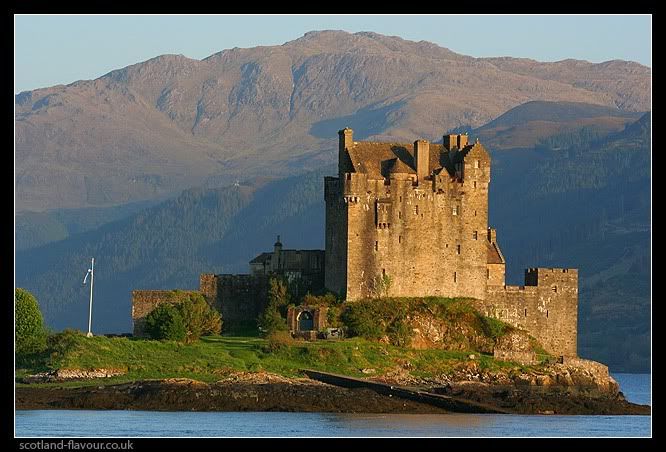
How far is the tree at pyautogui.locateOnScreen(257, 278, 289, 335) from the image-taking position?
4104 inches

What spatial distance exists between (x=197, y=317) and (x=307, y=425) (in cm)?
2273

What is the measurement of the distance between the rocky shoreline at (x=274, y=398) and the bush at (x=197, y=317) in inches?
294

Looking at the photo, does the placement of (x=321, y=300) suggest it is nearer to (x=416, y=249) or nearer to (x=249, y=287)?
(x=416, y=249)

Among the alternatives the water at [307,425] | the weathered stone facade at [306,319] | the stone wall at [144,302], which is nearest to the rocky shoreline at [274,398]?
the water at [307,425]

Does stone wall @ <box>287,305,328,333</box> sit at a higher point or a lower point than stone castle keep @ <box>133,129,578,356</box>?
lower

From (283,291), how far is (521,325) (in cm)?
1241

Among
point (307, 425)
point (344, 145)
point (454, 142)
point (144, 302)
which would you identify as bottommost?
point (307, 425)

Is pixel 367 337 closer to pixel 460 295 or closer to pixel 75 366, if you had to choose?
pixel 460 295

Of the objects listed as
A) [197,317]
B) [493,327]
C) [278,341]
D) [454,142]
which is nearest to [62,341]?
[197,317]

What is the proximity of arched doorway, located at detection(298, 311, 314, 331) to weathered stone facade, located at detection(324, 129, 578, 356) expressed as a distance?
216 centimetres

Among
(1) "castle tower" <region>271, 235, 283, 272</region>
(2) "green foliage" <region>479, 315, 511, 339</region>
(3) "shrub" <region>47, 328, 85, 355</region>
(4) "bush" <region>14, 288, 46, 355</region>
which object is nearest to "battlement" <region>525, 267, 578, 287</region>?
(2) "green foliage" <region>479, 315, 511, 339</region>

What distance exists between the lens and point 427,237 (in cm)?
10675

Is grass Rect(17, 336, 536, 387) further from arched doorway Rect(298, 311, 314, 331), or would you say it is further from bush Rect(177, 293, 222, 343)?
arched doorway Rect(298, 311, 314, 331)
